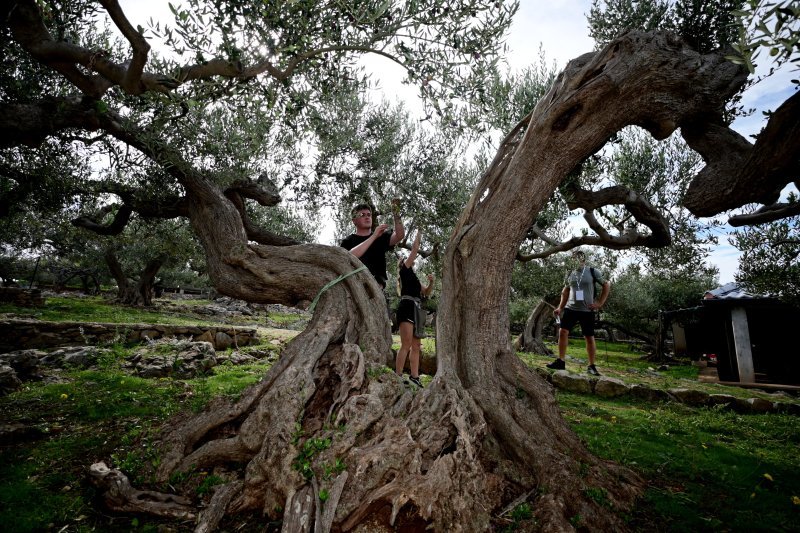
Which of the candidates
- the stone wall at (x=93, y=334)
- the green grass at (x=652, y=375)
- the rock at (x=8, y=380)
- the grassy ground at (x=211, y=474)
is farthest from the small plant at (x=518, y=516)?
the stone wall at (x=93, y=334)

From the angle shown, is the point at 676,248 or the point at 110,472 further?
the point at 676,248

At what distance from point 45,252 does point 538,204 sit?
40.1m

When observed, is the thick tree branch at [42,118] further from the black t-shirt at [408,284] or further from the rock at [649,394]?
the rock at [649,394]

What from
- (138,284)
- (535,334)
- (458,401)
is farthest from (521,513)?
(138,284)

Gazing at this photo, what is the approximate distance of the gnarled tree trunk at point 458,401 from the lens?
2.86m

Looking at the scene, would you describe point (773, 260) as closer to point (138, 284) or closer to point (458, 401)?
point (458, 401)

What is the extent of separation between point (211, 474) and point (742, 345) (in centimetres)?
1876

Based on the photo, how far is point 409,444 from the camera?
3.09 meters

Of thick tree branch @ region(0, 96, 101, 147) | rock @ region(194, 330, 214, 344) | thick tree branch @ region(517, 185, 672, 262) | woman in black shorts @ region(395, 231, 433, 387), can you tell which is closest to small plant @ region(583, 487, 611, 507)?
woman in black shorts @ region(395, 231, 433, 387)

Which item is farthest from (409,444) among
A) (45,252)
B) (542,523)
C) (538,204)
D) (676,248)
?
(45,252)

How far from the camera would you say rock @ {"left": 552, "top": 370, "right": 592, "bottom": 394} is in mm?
8766

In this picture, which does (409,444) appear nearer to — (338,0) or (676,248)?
(338,0)

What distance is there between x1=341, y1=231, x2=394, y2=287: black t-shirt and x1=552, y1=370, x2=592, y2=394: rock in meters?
5.52

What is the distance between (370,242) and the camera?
5.93 m
